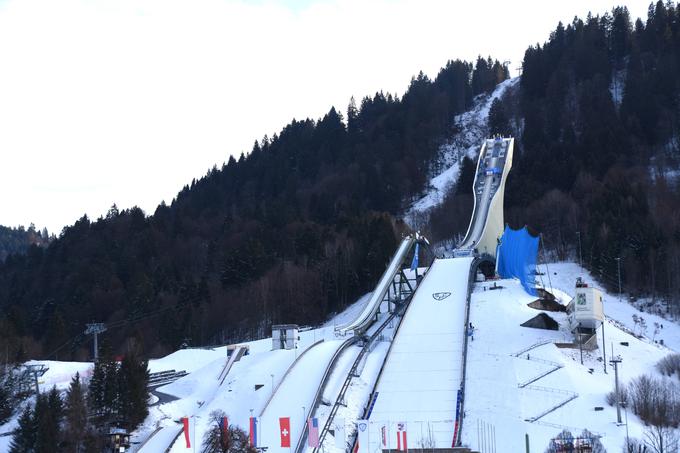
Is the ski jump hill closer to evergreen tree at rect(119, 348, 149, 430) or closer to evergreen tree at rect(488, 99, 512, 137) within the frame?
evergreen tree at rect(119, 348, 149, 430)

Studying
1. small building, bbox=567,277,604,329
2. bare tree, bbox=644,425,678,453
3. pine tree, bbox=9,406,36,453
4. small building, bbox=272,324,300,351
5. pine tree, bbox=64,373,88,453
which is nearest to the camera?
bare tree, bbox=644,425,678,453

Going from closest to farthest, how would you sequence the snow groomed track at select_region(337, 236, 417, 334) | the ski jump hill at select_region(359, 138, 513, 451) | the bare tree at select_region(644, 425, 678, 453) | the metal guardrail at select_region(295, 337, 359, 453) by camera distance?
the bare tree at select_region(644, 425, 678, 453) → the metal guardrail at select_region(295, 337, 359, 453) → the ski jump hill at select_region(359, 138, 513, 451) → the snow groomed track at select_region(337, 236, 417, 334)

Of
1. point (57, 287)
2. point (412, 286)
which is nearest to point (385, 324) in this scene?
point (412, 286)

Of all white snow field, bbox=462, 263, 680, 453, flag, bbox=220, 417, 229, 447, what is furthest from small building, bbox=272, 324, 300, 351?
flag, bbox=220, 417, 229, 447

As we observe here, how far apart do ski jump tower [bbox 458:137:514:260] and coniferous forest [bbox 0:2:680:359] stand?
3.83m

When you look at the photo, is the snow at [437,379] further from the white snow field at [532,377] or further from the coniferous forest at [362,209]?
the coniferous forest at [362,209]

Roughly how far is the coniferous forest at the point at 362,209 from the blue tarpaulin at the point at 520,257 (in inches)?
265

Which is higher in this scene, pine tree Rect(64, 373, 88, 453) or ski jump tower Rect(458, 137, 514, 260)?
ski jump tower Rect(458, 137, 514, 260)

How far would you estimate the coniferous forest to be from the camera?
190ft

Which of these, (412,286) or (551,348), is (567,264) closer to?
(412,286)

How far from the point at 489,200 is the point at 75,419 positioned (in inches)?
1461

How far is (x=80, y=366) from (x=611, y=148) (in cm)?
4446

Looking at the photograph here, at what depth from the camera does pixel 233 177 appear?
102562mm

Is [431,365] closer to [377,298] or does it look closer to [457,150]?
[377,298]
